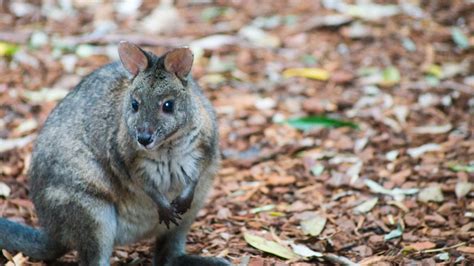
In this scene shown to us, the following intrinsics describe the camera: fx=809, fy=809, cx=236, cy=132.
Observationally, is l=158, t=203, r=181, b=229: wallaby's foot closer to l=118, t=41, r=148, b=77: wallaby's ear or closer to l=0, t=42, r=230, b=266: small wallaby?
l=0, t=42, r=230, b=266: small wallaby

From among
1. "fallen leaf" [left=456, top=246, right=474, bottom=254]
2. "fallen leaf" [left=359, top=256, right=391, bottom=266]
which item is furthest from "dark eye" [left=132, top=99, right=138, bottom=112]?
"fallen leaf" [left=456, top=246, right=474, bottom=254]

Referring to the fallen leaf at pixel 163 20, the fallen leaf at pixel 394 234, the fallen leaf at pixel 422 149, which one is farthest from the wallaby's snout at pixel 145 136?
the fallen leaf at pixel 163 20

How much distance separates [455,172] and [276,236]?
5.30 ft

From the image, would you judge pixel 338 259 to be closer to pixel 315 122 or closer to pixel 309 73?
pixel 315 122

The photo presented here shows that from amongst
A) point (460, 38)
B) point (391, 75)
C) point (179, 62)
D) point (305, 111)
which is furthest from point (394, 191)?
point (460, 38)

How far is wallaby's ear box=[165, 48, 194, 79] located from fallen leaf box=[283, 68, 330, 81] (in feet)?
11.4

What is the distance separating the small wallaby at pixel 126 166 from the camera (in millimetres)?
4793

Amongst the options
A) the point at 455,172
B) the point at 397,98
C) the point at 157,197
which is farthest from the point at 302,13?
the point at 157,197

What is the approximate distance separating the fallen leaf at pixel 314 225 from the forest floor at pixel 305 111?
0.01 meters

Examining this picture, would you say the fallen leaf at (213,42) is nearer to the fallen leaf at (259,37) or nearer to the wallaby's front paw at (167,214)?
the fallen leaf at (259,37)

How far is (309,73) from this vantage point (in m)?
8.22

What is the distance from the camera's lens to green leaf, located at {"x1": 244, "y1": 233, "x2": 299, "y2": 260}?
5.28 m

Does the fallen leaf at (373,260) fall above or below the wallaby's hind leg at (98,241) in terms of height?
below

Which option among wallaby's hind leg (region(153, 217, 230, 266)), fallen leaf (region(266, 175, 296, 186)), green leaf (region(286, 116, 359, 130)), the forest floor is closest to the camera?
wallaby's hind leg (region(153, 217, 230, 266))
